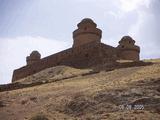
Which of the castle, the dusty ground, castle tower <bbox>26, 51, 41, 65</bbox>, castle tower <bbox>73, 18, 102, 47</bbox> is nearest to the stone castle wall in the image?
the castle

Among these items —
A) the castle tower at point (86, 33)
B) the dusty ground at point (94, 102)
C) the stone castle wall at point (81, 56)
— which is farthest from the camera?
the castle tower at point (86, 33)

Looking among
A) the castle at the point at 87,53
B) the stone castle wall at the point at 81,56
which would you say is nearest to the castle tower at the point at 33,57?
the castle at the point at 87,53

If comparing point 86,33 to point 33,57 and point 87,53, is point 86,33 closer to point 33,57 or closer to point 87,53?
point 87,53

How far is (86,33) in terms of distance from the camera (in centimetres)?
3959

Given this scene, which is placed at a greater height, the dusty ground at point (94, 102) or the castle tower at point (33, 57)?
the castle tower at point (33, 57)

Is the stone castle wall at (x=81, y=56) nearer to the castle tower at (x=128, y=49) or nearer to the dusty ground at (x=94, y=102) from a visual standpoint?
the castle tower at (x=128, y=49)

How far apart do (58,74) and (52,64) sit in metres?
6.41

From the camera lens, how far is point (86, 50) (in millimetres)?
35125

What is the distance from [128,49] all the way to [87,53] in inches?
249

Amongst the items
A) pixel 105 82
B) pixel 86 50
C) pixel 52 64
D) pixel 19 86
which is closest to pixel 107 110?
pixel 105 82

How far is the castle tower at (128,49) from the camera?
39.4 m

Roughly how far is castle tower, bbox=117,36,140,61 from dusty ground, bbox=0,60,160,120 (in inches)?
641

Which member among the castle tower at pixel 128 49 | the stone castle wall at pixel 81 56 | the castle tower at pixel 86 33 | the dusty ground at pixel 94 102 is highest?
the castle tower at pixel 86 33

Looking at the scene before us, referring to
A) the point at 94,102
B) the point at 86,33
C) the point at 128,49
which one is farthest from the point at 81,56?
the point at 94,102
